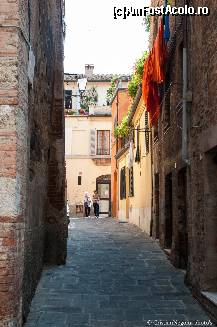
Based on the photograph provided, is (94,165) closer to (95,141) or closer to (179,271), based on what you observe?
(95,141)

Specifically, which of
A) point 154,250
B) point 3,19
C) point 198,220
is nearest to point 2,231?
point 3,19

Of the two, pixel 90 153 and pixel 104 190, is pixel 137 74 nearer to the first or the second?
pixel 90 153

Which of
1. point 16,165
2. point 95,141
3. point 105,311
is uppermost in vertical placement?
point 95,141

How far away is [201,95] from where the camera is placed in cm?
704

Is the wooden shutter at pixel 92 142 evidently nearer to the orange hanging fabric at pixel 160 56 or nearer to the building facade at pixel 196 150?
the orange hanging fabric at pixel 160 56

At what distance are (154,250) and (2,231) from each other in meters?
7.55

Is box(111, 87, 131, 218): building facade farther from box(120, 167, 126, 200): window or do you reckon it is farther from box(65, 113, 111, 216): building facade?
box(65, 113, 111, 216): building facade

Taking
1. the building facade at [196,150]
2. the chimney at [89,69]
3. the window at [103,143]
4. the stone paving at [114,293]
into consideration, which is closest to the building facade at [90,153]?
the window at [103,143]

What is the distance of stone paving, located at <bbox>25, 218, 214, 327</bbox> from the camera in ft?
19.7

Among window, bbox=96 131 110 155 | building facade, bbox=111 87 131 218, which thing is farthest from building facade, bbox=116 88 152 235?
window, bbox=96 131 110 155

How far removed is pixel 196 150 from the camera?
24.1 ft

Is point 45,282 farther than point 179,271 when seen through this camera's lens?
No

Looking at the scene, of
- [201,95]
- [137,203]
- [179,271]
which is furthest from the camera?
[137,203]

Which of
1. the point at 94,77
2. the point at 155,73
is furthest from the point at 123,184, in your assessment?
the point at 94,77
